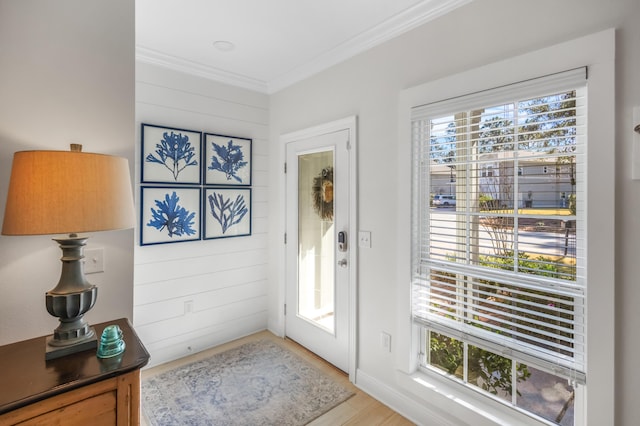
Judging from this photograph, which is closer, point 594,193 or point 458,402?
point 594,193

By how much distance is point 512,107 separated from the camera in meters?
1.65

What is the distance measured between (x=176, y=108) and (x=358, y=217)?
1.81 m

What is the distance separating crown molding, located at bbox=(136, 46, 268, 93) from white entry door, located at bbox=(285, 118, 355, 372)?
2.34 feet

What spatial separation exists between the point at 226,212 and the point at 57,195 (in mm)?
1976

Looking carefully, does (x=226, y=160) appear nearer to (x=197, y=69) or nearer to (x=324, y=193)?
(x=197, y=69)

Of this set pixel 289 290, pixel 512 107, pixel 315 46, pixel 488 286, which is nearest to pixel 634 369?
pixel 488 286

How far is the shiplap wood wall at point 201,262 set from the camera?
8.70 ft

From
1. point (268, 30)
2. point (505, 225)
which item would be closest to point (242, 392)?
point (505, 225)

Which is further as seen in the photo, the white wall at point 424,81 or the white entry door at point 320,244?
the white entry door at point 320,244

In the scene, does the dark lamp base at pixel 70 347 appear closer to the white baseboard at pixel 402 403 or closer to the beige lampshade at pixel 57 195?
the beige lampshade at pixel 57 195

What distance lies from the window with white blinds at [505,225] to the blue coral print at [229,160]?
1.75m

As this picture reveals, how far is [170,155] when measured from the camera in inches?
106

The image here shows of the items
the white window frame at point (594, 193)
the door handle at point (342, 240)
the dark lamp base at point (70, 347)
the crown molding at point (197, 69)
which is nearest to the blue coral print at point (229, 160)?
the crown molding at point (197, 69)

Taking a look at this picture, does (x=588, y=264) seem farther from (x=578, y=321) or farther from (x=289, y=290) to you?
(x=289, y=290)
